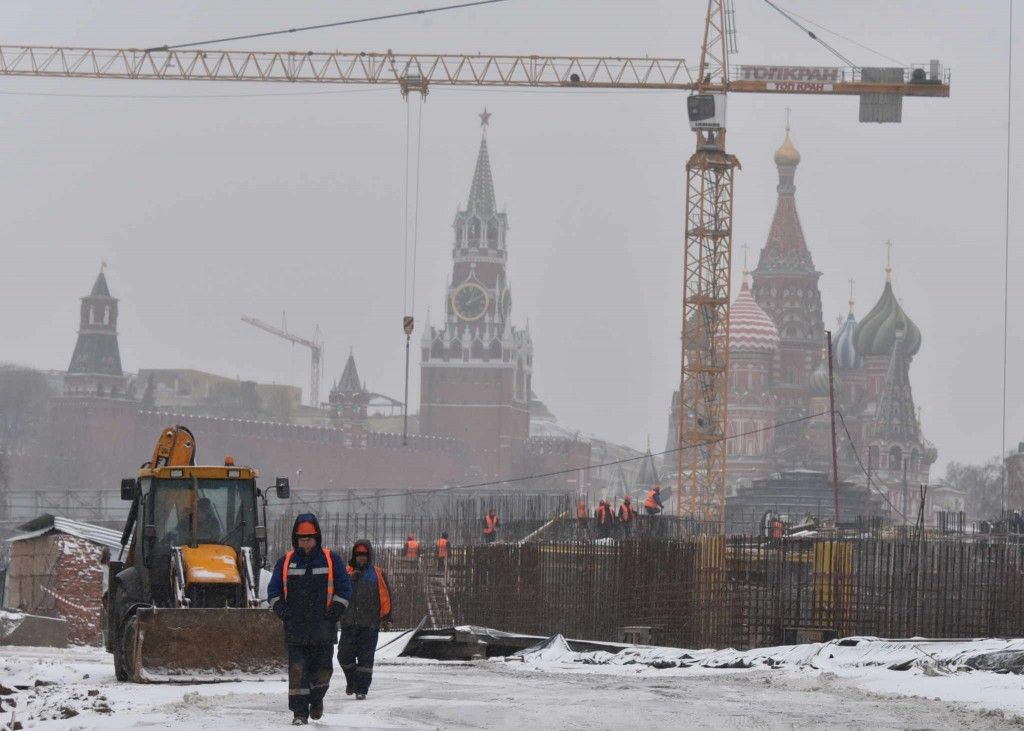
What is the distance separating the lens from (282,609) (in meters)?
15.5

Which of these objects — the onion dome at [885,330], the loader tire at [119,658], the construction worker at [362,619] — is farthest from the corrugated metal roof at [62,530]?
the onion dome at [885,330]

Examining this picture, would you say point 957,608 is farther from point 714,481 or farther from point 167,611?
point 714,481

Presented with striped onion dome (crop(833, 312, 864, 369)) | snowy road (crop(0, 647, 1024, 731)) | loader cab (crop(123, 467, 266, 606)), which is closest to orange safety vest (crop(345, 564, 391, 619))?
snowy road (crop(0, 647, 1024, 731))

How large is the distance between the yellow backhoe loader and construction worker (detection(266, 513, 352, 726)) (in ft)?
12.1

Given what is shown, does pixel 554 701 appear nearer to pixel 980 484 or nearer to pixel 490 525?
pixel 490 525

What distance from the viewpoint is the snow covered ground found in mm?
15516

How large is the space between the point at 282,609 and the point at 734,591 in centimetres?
1376

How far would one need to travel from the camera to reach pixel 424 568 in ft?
124

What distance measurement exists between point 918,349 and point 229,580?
576 ft

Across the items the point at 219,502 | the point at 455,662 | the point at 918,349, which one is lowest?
the point at 455,662

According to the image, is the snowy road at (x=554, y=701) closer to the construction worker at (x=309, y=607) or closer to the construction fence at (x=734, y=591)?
the construction worker at (x=309, y=607)

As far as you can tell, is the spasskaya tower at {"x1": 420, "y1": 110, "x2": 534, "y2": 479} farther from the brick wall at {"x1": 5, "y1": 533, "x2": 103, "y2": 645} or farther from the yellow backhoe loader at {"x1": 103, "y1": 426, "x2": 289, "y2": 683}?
the yellow backhoe loader at {"x1": 103, "y1": 426, "x2": 289, "y2": 683}

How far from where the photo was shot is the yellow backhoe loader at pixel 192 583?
62.6 ft

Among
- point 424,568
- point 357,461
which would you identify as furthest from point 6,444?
point 424,568
